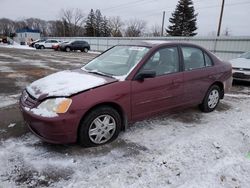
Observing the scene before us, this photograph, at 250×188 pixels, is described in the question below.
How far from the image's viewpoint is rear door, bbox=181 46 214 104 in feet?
15.1

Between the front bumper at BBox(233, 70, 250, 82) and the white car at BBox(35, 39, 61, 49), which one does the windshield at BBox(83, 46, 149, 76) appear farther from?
the white car at BBox(35, 39, 61, 49)

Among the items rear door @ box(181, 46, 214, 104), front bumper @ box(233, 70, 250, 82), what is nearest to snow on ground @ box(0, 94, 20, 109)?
rear door @ box(181, 46, 214, 104)

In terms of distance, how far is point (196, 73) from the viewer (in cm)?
474

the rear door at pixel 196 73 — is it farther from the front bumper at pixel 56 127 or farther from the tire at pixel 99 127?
the front bumper at pixel 56 127

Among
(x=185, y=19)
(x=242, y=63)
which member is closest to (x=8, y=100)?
(x=242, y=63)

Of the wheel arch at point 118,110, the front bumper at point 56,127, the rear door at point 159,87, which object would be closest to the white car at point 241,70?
the rear door at point 159,87

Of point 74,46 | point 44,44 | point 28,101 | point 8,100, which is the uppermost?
point 28,101

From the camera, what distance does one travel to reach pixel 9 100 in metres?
5.92

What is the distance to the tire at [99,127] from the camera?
338cm

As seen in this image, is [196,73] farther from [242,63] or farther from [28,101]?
[242,63]

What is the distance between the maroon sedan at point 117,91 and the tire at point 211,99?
0.07 ft

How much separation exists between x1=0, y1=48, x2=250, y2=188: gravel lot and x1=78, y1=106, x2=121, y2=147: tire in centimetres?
12

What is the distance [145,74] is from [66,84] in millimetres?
1202

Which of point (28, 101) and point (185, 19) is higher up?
point (185, 19)
